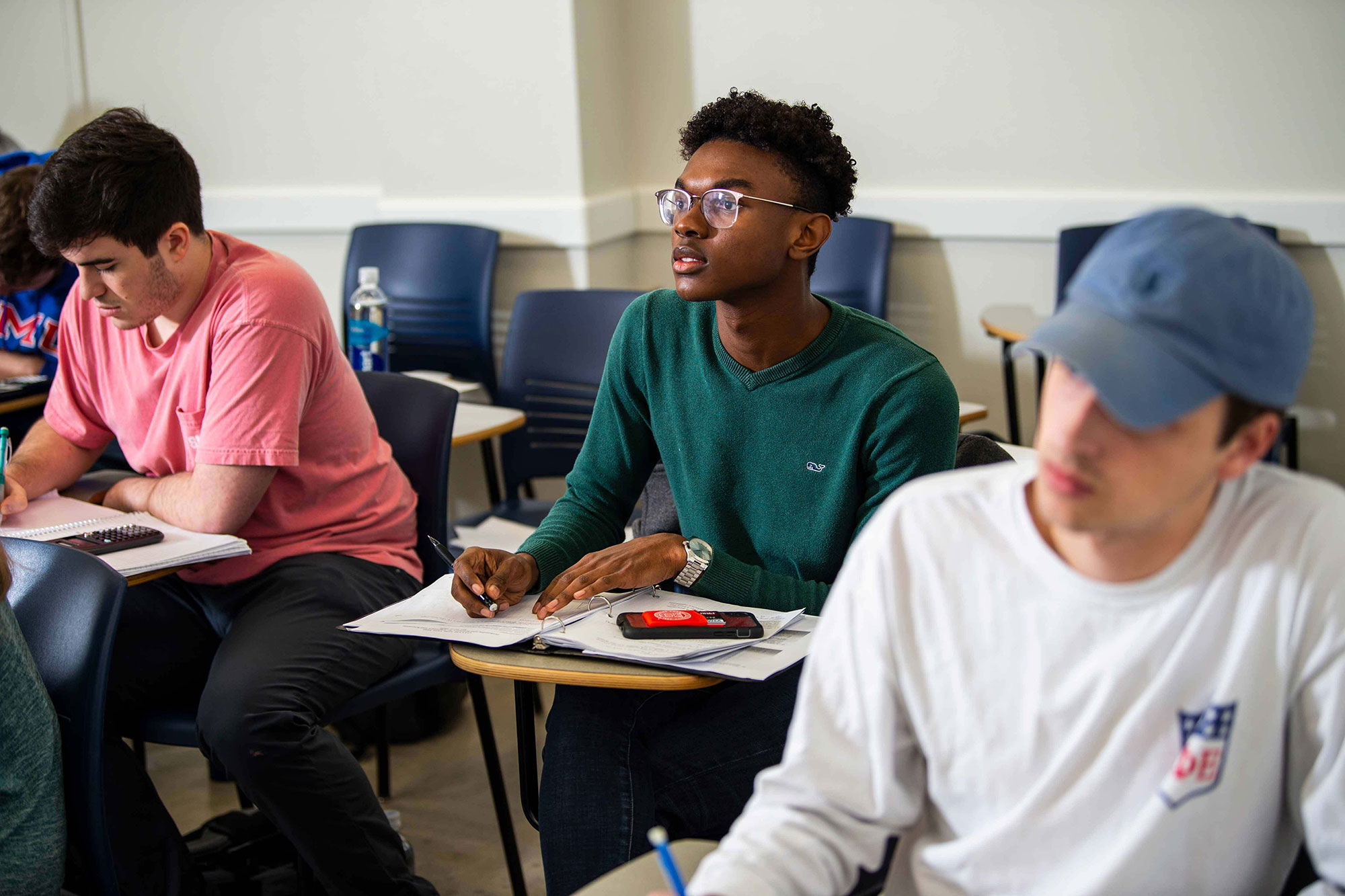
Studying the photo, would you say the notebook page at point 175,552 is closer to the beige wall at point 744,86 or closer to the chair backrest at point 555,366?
the chair backrest at point 555,366

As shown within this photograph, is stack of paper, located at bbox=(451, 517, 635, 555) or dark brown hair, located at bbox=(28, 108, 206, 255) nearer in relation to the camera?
dark brown hair, located at bbox=(28, 108, 206, 255)

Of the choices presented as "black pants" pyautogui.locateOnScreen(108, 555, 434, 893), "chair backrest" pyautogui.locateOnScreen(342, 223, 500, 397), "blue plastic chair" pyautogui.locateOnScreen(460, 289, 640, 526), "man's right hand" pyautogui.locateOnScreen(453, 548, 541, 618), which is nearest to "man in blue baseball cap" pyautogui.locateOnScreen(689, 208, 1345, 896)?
"man's right hand" pyautogui.locateOnScreen(453, 548, 541, 618)

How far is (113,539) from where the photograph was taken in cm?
187

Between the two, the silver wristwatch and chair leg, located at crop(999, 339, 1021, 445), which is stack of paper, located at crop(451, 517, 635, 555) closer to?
the silver wristwatch

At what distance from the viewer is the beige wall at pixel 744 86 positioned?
10.6ft

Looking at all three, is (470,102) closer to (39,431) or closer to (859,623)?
(39,431)

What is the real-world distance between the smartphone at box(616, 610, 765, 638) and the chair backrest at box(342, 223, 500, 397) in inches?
94.4

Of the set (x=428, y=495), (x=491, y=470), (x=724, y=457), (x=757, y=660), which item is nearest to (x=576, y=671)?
(x=757, y=660)

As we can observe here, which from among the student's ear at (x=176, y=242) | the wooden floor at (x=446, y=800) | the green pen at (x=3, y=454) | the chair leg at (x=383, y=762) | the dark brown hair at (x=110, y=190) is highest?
the dark brown hair at (x=110, y=190)

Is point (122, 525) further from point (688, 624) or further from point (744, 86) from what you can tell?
point (744, 86)

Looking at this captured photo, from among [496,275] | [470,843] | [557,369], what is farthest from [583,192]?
[470,843]

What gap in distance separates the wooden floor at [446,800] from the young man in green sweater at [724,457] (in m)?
0.76

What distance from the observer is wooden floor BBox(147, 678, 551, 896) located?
2.31 m

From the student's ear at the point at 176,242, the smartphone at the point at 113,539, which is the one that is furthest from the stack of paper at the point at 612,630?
the student's ear at the point at 176,242
